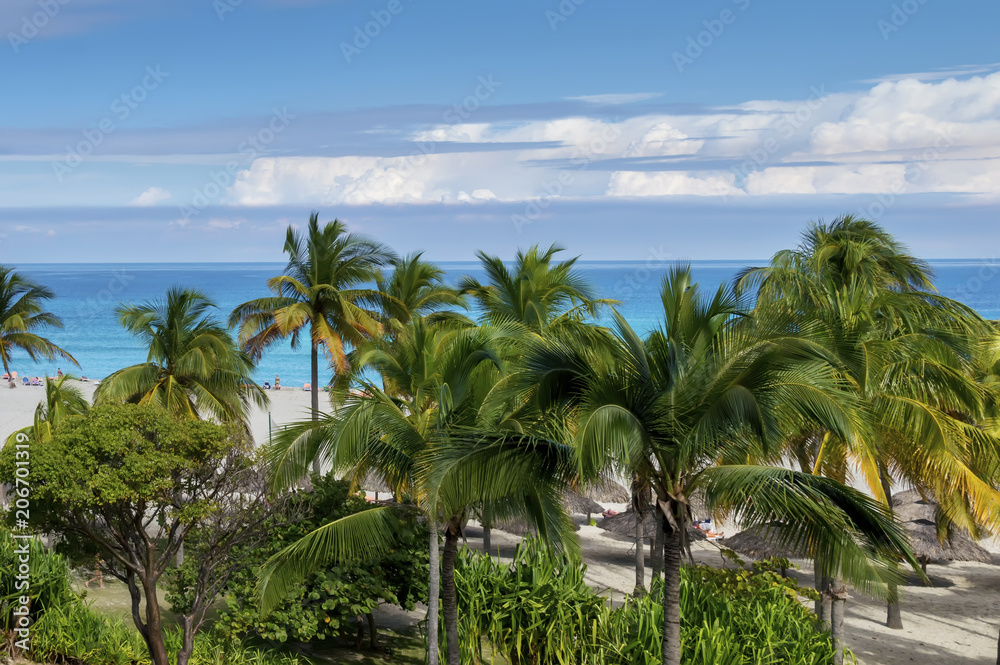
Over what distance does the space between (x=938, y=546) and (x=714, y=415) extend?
49.1 feet

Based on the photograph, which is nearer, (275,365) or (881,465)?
(881,465)

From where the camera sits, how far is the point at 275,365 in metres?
96.6

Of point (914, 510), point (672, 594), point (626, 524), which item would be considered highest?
point (672, 594)

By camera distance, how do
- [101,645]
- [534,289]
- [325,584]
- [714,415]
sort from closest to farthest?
[714,415]
[101,645]
[325,584]
[534,289]

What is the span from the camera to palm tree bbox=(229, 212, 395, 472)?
22625 millimetres

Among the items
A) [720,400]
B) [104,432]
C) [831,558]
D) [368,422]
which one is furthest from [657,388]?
[104,432]

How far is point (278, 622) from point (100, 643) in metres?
2.65

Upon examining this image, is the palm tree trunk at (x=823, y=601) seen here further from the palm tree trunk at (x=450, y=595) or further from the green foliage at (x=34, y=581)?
the green foliage at (x=34, y=581)

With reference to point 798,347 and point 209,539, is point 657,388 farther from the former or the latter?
point 209,539

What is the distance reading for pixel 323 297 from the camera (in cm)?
2283

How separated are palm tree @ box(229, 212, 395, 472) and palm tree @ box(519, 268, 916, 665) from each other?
1300cm

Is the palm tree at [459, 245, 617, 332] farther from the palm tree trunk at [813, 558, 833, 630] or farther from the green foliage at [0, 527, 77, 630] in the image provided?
the green foliage at [0, 527, 77, 630]

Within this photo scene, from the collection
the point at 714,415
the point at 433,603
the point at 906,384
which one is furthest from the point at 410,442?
the point at 906,384

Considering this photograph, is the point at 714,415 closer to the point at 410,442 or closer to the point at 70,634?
the point at 410,442
